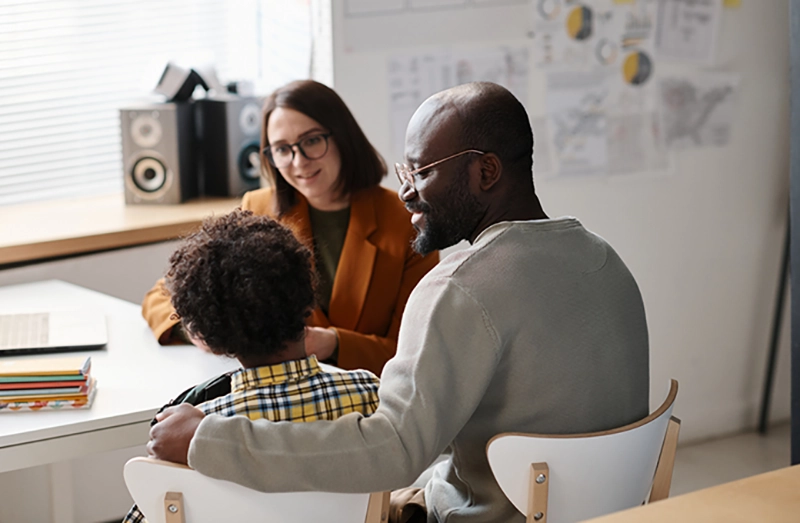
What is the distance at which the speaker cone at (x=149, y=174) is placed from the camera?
9.78 ft

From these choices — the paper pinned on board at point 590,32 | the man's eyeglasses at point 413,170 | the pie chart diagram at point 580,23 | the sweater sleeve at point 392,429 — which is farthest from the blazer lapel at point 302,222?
the pie chart diagram at point 580,23

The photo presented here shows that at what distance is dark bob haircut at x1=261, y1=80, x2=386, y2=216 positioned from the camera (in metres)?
2.19

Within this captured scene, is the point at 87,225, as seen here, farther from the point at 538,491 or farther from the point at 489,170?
the point at 538,491

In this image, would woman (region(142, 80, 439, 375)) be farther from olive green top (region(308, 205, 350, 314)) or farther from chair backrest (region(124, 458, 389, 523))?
chair backrest (region(124, 458, 389, 523))

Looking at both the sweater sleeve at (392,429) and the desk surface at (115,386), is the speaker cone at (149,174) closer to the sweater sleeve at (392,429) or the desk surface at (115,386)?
the desk surface at (115,386)

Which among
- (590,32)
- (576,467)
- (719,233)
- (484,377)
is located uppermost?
(590,32)

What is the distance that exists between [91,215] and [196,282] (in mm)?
1707

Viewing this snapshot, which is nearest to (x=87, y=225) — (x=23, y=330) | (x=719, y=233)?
(x=23, y=330)

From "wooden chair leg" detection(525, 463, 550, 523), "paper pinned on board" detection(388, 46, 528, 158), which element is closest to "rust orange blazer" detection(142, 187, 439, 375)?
"paper pinned on board" detection(388, 46, 528, 158)

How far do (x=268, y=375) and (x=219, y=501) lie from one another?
21 cm

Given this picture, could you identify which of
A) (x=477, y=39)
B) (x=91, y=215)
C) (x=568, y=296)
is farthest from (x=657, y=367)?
(x=568, y=296)

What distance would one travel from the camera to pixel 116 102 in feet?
10.4

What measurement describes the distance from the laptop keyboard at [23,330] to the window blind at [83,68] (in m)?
1.06

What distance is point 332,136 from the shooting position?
7.22ft
